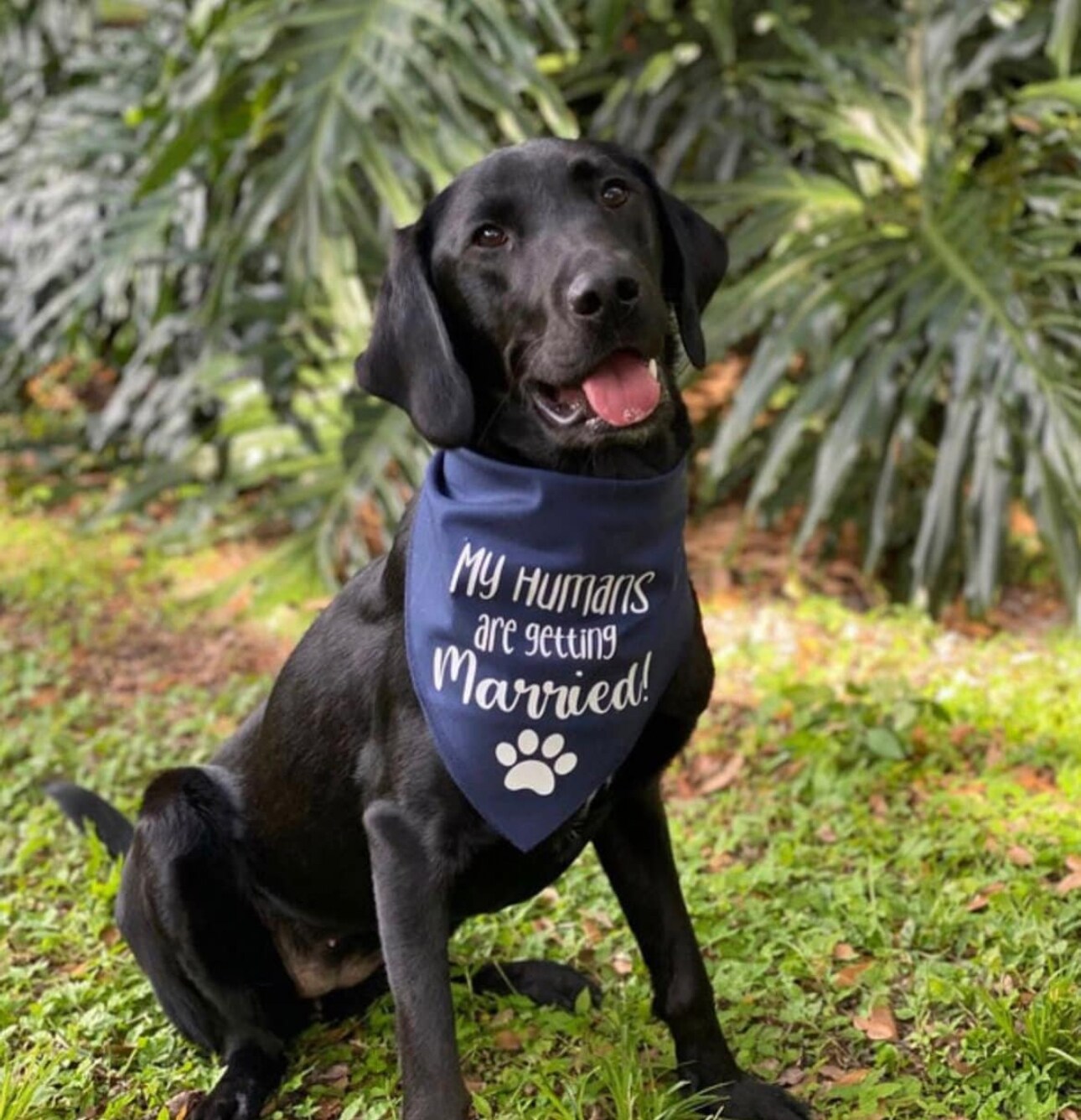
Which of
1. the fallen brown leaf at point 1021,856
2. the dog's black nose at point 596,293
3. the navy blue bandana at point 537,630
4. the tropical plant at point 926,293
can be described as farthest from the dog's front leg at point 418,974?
the tropical plant at point 926,293

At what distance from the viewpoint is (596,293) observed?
2.30 metres

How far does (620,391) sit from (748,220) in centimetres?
340

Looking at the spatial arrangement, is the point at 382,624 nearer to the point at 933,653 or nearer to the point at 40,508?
the point at 933,653

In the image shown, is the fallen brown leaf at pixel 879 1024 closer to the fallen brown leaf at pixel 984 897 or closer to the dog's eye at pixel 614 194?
the fallen brown leaf at pixel 984 897

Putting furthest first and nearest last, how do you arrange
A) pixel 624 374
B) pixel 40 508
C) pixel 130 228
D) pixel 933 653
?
pixel 40 508 → pixel 130 228 → pixel 933 653 → pixel 624 374

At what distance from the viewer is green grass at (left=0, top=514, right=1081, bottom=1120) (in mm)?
2746

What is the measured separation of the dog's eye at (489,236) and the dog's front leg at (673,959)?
972mm

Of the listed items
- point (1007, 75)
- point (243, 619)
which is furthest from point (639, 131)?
point (243, 619)

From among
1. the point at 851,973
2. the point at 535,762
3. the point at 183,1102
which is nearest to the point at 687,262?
the point at 535,762

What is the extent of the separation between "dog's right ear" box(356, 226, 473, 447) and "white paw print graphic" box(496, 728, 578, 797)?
19.9 inches

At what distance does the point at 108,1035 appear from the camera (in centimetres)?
302

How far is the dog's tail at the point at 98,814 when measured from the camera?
11.8ft

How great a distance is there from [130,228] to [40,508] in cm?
187

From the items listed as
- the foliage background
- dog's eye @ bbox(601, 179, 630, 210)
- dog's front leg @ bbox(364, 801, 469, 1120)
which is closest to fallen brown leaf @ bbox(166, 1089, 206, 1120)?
dog's front leg @ bbox(364, 801, 469, 1120)
